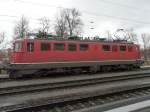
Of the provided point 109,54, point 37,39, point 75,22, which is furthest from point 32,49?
point 75,22

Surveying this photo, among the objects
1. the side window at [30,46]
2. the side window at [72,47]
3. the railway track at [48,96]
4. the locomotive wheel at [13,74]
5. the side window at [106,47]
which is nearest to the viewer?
the railway track at [48,96]

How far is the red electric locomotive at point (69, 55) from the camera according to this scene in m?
19.8

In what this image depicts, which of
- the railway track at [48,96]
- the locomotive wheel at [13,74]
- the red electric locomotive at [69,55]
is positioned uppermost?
the red electric locomotive at [69,55]

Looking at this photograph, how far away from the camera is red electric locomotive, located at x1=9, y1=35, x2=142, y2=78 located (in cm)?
1981

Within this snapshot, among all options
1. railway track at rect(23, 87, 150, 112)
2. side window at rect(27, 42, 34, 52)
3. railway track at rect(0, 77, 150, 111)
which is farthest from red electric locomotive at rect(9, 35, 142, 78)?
railway track at rect(23, 87, 150, 112)

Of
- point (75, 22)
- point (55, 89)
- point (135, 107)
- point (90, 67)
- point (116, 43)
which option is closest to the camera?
point (135, 107)

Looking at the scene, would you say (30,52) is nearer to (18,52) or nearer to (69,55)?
(18,52)

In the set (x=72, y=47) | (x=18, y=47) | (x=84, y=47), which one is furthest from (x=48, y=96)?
(x=84, y=47)

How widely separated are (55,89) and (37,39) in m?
7.02

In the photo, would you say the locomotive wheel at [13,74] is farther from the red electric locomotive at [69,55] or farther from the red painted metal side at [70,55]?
the red painted metal side at [70,55]

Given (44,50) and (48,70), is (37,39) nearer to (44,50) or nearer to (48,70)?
(44,50)

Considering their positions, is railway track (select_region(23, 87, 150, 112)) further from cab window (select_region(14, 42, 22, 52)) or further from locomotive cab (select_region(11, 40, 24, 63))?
cab window (select_region(14, 42, 22, 52))

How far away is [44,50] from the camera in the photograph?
20688 millimetres

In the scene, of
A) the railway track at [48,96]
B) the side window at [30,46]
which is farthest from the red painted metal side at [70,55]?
the railway track at [48,96]
